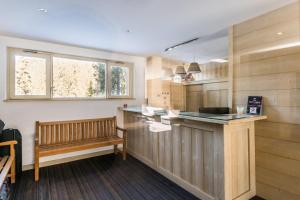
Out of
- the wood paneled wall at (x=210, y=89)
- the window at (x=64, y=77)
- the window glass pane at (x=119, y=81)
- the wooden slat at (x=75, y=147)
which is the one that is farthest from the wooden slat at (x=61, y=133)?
the wood paneled wall at (x=210, y=89)

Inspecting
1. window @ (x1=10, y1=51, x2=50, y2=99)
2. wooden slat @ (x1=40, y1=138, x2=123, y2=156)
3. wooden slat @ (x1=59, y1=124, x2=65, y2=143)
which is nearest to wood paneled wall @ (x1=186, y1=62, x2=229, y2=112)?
wooden slat @ (x1=40, y1=138, x2=123, y2=156)

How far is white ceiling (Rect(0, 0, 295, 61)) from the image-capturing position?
1.93m

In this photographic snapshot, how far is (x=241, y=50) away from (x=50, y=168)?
3.66m

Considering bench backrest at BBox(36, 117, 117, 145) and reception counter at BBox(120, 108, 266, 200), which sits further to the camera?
bench backrest at BBox(36, 117, 117, 145)

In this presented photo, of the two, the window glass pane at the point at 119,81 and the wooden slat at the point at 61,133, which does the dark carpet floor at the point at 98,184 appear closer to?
the wooden slat at the point at 61,133

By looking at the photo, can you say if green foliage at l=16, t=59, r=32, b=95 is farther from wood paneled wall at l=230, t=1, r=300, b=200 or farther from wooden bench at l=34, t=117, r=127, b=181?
wood paneled wall at l=230, t=1, r=300, b=200

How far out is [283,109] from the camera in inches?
77.5

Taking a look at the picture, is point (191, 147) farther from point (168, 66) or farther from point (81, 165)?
point (168, 66)

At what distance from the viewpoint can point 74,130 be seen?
133 inches

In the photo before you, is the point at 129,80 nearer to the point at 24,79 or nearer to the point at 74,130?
the point at 74,130

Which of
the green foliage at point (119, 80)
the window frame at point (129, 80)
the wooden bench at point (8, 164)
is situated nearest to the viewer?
the wooden bench at point (8, 164)

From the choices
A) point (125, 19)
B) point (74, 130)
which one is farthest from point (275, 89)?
point (74, 130)

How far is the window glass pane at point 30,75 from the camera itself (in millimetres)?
3002

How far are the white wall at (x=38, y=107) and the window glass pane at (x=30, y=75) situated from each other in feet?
0.57
